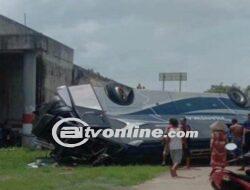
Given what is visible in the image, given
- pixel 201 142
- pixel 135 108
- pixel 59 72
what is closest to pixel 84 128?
pixel 135 108

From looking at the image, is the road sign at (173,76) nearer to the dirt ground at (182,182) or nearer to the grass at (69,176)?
the grass at (69,176)

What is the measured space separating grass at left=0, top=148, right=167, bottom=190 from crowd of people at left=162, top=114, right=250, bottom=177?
0.82m

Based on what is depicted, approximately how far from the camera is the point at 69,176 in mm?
18250

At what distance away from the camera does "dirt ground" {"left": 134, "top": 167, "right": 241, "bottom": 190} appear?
16.2 meters

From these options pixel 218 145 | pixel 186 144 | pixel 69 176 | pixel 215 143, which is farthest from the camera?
pixel 186 144

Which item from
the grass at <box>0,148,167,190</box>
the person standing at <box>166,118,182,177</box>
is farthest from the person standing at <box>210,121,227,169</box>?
the person standing at <box>166,118,182,177</box>

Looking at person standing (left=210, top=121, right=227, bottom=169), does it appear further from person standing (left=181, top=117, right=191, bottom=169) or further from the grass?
person standing (left=181, top=117, right=191, bottom=169)

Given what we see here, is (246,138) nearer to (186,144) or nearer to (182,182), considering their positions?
(186,144)

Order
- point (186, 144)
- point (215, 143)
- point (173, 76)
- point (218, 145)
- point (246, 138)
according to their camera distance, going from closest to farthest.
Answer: point (218, 145)
point (215, 143)
point (246, 138)
point (186, 144)
point (173, 76)

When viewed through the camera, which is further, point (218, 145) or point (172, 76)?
point (172, 76)

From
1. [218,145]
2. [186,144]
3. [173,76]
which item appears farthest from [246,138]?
[173,76]

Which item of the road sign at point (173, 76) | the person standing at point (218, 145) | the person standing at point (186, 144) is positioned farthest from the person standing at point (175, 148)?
the road sign at point (173, 76)

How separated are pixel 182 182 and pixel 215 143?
1.99m

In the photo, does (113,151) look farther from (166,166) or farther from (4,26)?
(4,26)
